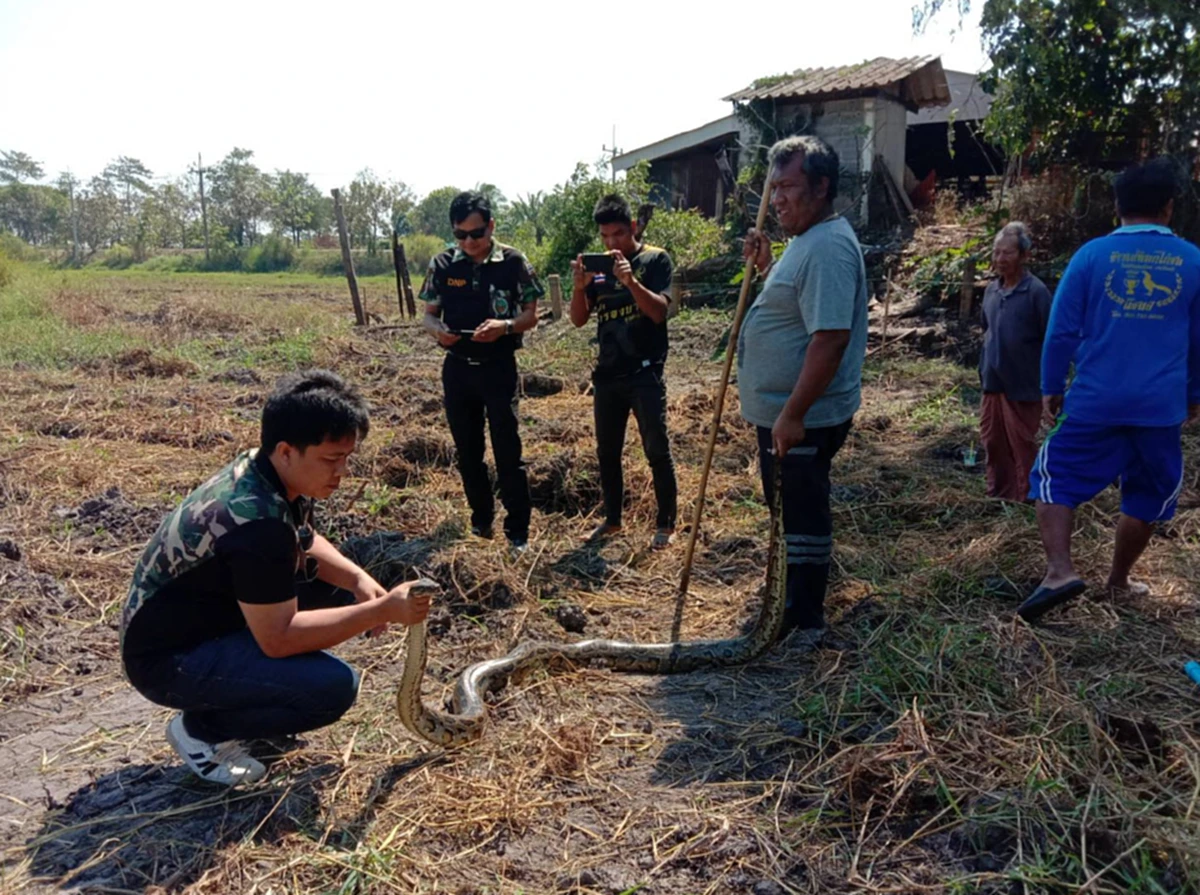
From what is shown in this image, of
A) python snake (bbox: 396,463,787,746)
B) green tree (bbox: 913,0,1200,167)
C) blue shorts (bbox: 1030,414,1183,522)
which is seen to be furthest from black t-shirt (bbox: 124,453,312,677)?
green tree (bbox: 913,0,1200,167)

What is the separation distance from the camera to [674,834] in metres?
2.61

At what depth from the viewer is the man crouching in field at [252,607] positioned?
257cm

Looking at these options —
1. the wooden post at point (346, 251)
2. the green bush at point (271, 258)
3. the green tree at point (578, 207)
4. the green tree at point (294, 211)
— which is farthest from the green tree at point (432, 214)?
the wooden post at point (346, 251)

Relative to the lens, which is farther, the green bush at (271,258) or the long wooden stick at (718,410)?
the green bush at (271,258)

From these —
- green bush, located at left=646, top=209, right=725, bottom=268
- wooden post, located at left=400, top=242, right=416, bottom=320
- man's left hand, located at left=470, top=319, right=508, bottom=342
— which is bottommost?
man's left hand, located at left=470, top=319, right=508, bottom=342

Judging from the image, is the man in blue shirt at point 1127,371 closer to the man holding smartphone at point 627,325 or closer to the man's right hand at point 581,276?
the man holding smartphone at point 627,325

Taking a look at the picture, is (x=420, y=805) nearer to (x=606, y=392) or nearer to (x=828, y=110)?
(x=606, y=392)

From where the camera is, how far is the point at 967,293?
39.1 ft

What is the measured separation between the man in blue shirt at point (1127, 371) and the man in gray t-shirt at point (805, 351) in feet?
3.00

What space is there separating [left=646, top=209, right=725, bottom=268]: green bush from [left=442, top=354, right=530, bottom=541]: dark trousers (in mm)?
14024

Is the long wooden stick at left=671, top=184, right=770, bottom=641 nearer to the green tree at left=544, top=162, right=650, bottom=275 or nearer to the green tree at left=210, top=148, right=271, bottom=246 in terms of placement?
the green tree at left=544, top=162, right=650, bottom=275

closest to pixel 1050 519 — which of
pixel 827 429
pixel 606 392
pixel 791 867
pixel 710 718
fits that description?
pixel 827 429

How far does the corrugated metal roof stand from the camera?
18609 mm

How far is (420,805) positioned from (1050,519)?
2.78 meters
